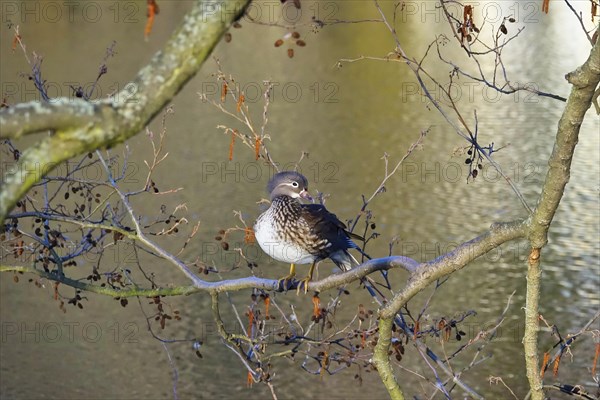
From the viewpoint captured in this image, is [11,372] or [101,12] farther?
[101,12]

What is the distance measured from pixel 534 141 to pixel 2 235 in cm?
1701

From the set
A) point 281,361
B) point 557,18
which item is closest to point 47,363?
point 281,361

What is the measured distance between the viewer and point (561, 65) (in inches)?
1164

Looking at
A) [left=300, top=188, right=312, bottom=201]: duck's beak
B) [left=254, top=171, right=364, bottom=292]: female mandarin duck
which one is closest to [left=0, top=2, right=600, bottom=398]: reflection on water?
[left=254, top=171, right=364, bottom=292]: female mandarin duck

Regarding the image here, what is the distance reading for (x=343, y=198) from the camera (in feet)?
58.1

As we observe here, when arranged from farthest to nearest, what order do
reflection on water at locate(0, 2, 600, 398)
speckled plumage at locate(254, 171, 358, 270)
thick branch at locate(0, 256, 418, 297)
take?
reflection on water at locate(0, 2, 600, 398), speckled plumage at locate(254, 171, 358, 270), thick branch at locate(0, 256, 418, 297)

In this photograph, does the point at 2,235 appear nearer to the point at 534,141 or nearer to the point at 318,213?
the point at 318,213

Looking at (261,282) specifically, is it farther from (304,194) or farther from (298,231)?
(304,194)

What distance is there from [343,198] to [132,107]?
49.1 ft

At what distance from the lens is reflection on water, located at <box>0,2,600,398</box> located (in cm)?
1211

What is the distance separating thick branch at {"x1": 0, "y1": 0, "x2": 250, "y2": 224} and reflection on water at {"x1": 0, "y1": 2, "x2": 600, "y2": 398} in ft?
10.0

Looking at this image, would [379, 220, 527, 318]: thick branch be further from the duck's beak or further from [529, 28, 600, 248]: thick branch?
the duck's beak

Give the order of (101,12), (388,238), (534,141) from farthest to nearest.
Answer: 1. (101,12)
2. (534,141)
3. (388,238)

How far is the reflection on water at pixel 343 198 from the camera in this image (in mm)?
12109
